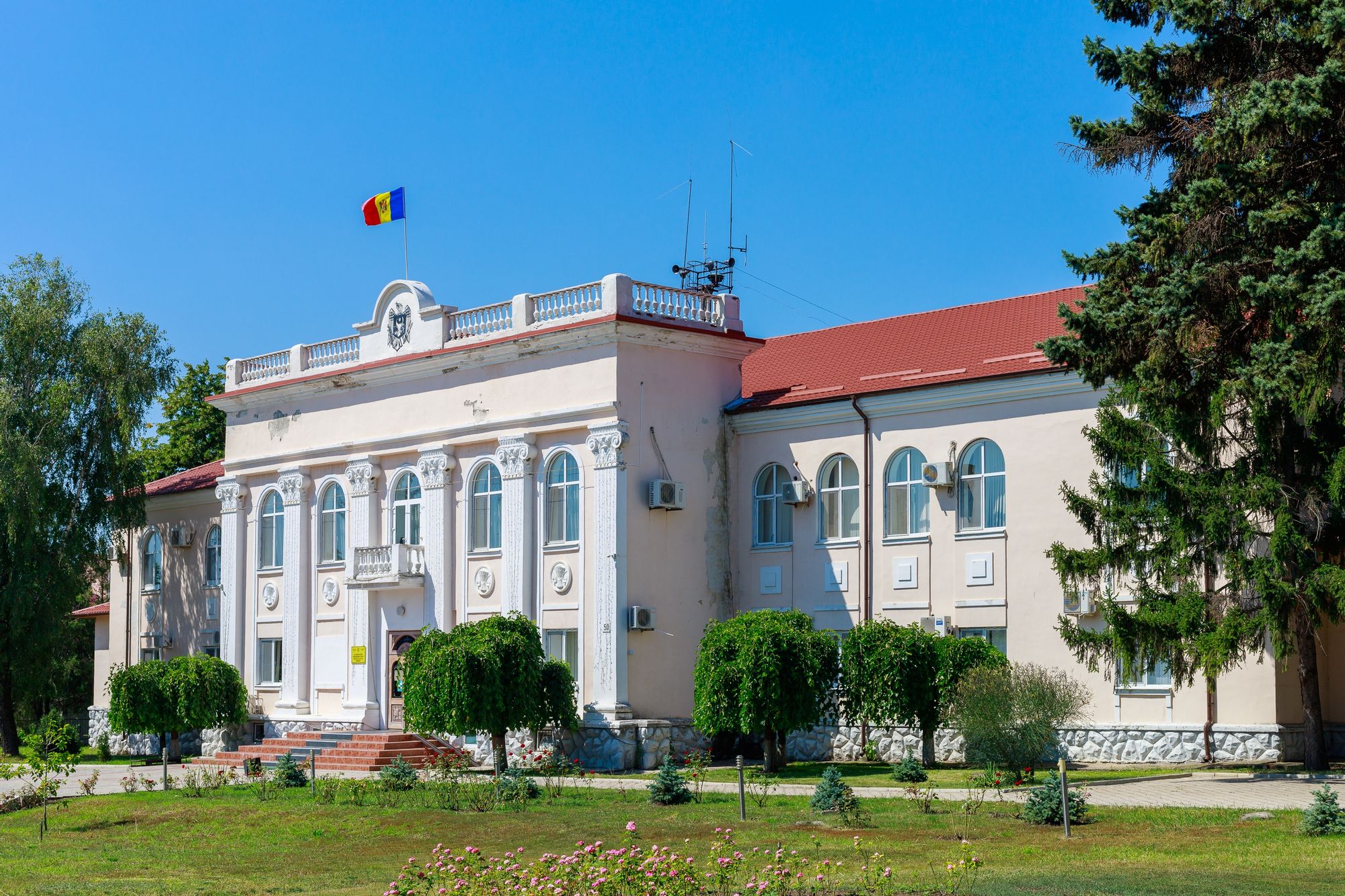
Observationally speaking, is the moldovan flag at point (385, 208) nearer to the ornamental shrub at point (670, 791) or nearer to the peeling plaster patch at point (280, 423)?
the peeling plaster patch at point (280, 423)

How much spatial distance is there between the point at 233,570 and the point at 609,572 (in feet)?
42.2

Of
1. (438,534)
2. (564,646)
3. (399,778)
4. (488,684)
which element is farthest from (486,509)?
(399,778)

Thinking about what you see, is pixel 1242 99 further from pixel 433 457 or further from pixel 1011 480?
pixel 433 457

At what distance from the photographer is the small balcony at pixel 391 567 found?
111 ft

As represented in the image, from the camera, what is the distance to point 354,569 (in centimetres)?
3512

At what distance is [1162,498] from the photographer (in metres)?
23.7

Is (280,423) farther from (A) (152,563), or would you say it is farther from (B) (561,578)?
(B) (561,578)

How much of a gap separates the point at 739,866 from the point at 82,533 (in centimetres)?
3141

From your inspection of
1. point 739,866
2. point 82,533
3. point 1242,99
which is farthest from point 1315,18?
point 82,533

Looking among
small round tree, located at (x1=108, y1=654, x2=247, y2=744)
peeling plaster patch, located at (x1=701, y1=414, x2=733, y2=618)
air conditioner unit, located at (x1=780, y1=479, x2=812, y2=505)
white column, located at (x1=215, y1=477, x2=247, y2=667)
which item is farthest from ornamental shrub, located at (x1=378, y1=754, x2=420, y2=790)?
white column, located at (x1=215, y1=477, x2=247, y2=667)

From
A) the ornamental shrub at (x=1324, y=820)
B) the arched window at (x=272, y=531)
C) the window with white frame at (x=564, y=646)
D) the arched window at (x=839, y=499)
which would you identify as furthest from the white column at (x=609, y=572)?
the ornamental shrub at (x=1324, y=820)

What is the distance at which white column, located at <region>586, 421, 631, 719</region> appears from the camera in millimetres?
29969

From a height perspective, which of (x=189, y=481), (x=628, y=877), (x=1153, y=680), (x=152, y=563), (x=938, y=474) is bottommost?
(x=628, y=877)

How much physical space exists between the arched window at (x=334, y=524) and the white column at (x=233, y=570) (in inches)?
121
